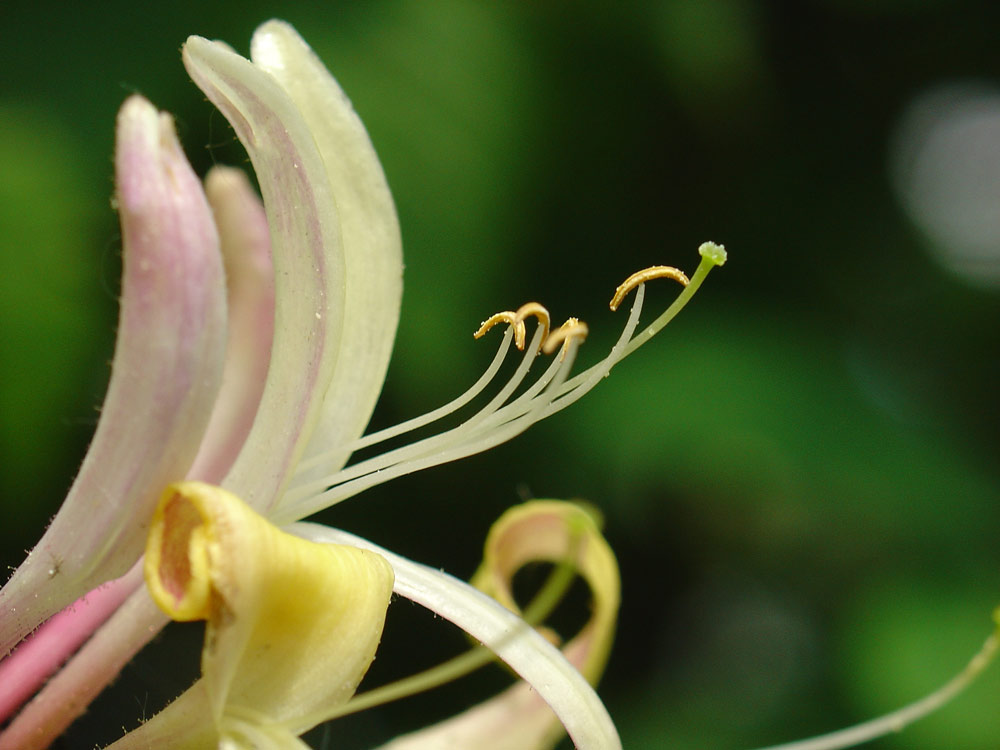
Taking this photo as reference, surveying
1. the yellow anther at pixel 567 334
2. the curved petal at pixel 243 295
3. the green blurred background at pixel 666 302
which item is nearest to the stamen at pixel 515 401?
the yellow anther at pixel 567 334

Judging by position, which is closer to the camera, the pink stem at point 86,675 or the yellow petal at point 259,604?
the yellow petal at point 259,604

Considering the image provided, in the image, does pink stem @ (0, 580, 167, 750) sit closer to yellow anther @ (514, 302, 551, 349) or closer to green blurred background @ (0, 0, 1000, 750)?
yellow anther @ (514, 302, 551, 349)

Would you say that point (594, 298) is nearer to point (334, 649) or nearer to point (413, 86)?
point (413, 86)

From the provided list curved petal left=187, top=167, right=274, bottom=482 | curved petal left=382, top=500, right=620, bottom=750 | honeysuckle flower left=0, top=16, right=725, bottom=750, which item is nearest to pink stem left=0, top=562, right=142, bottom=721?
honeysuckle flower left=0, top=16, right=725, bottom=750

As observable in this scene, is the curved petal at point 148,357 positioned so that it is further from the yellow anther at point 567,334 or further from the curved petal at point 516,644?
the yellow anther at point 567,334

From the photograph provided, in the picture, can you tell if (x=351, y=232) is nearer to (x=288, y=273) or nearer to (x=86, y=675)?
(x=288, y=273)

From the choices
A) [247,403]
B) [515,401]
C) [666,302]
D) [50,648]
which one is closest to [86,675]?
[50,648]

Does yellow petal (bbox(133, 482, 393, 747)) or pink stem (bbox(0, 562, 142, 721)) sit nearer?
yellow petal (bbox(133, 482, 393, 747))

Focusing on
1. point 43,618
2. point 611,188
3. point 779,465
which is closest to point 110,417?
point 43,618
